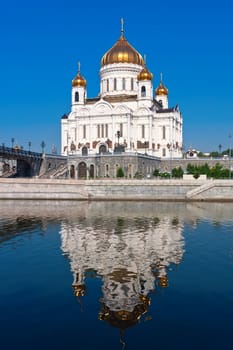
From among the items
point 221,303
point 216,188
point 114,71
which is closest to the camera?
point 221,303

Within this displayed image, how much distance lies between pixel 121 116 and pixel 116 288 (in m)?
56.7

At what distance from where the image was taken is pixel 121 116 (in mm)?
68000

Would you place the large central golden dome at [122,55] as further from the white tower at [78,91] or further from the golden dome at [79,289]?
the golden dome at [79,289]

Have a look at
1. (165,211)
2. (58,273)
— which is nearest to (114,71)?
(165,211)

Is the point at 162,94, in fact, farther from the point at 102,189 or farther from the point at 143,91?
the point at 102,189

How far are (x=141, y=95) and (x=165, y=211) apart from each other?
37.7 meters

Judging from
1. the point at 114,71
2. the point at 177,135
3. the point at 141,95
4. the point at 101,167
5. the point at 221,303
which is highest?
the point at 114,71

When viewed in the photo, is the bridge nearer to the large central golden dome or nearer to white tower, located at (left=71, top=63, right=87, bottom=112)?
white tower, located at (left=71, top=63, right=87, bottom=112)

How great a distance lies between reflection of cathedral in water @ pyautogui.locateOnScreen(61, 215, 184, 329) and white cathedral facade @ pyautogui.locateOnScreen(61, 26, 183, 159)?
39368mm

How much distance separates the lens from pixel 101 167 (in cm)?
6212

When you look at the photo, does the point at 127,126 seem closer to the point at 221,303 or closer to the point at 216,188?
the point at 216,188

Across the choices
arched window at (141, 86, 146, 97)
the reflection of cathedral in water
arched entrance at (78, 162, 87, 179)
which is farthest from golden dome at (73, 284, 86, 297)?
arched window at (141, 86, 146, 97)

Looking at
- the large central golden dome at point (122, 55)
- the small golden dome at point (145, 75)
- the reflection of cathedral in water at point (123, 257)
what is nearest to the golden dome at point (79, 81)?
the large central golden dome at point (122, 55)

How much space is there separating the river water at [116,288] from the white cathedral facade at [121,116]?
44.0 m
